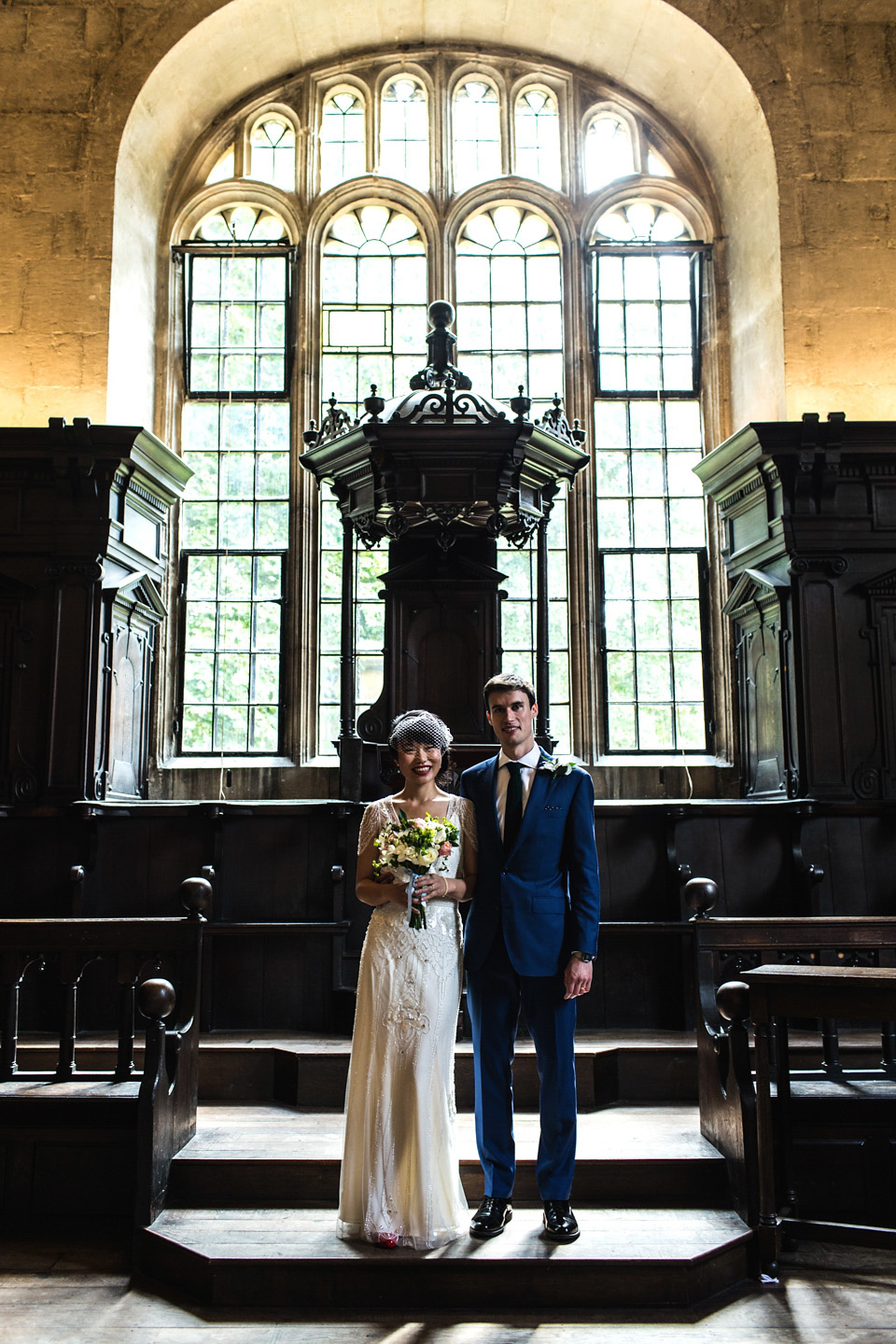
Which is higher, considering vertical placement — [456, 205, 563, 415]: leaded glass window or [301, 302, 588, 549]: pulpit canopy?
[456, 205, 563, 415]: leaded glass window

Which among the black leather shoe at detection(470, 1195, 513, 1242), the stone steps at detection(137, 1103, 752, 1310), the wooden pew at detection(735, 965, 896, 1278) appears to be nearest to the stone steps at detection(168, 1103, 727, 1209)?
the stone steps at detection(137, 1103, 752, 1310)

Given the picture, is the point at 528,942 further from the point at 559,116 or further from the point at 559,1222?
the point at 559,116

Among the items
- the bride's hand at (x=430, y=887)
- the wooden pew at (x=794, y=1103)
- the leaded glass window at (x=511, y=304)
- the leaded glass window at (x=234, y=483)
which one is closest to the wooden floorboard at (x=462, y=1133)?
the wooden pew at (x=794, y=1103)

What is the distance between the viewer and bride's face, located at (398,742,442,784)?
3826 mm

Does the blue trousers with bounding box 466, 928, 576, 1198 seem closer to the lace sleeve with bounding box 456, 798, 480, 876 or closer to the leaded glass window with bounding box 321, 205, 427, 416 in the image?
the lace sleeve with bounding box 456, 798, 480, 876

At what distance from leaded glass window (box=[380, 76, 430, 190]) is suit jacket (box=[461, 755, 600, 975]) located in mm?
6917

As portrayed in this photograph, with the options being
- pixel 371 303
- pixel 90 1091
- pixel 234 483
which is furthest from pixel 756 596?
pixel 90 1091

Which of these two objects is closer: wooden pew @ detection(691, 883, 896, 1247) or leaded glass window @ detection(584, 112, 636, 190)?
wooden pew @ detection(691, 883, 896, 1247)

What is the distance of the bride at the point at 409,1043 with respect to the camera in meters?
3.63

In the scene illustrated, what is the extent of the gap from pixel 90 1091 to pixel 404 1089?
4.73 ft

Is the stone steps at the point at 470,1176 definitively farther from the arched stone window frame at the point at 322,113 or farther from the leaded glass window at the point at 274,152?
the leaded glass window at the point at 274,152

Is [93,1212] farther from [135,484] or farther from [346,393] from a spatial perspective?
[346,393]

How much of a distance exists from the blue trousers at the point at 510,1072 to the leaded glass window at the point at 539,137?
7.42m

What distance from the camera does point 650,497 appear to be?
887 centimetres
